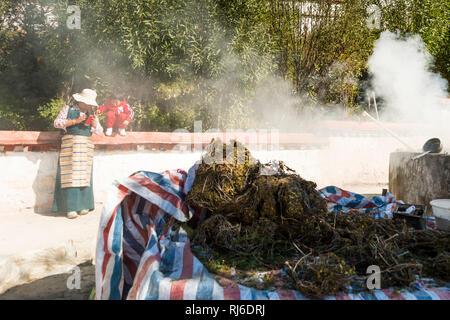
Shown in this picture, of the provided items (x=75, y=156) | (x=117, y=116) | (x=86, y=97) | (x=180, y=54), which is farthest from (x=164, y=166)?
(x=180, y=54)

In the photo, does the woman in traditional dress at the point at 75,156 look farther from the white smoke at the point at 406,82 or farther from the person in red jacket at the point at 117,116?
the white smoke at the point at 406,82

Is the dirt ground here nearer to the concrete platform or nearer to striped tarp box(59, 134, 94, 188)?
the concrete platform

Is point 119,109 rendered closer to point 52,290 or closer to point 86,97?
point 86,97

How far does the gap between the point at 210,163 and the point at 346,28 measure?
8.84 m

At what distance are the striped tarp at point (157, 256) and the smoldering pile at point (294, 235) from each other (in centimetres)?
9

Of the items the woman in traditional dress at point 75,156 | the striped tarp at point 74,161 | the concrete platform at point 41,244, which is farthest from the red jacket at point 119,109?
the concrete platform at point 41,244

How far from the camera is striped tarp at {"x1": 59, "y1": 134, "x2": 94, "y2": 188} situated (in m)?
4.88

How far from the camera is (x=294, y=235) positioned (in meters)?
1.88

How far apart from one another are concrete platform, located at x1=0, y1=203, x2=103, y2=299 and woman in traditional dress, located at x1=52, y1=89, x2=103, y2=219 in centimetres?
28

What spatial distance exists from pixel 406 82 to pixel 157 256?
29.1 ft

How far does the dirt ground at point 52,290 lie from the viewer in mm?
2713

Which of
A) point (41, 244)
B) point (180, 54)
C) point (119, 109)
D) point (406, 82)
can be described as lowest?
point (41, 244)
